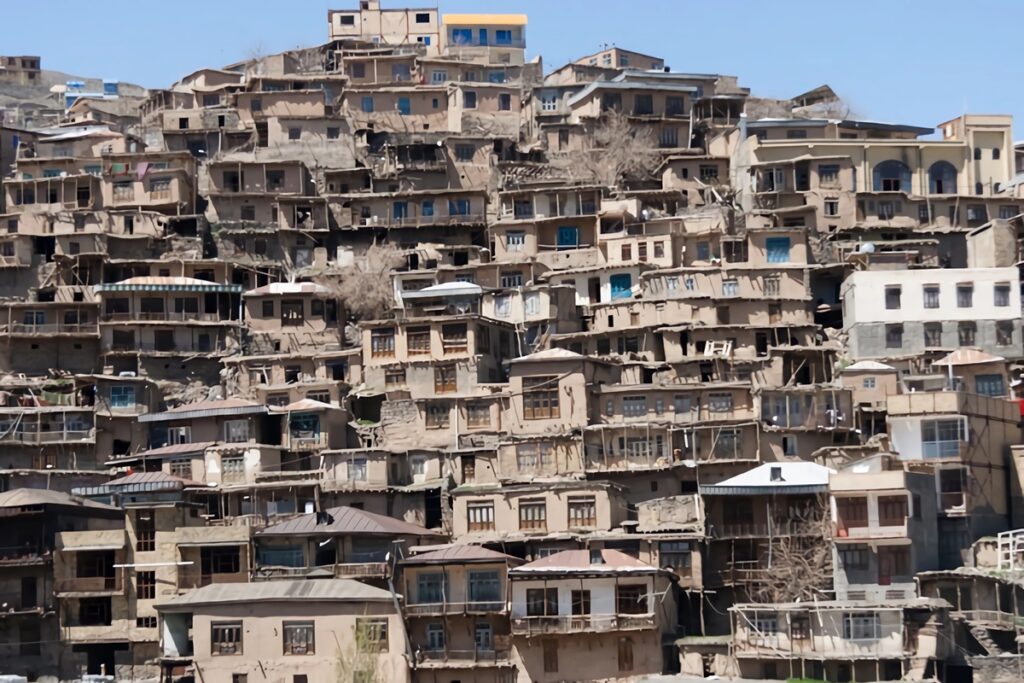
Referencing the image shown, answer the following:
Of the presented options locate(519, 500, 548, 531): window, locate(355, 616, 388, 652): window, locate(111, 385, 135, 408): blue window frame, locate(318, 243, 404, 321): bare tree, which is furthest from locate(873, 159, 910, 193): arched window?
locate(355, 616, 388, 652): window

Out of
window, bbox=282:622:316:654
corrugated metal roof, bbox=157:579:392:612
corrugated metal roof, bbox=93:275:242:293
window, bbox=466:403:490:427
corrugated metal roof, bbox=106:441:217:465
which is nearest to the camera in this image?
window, bbox=282:622:316:654

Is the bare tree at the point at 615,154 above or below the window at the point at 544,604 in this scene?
above

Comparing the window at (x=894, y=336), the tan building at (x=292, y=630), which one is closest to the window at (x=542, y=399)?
the tan building at (x=292, y=630)

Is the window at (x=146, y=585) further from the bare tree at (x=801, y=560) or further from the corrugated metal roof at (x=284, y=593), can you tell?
the bare tree at (x=801, y=560)

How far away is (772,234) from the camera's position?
80.4 m

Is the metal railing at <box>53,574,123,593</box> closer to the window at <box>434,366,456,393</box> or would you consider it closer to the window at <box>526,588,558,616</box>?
the window at <box>526,588,558,616</box>

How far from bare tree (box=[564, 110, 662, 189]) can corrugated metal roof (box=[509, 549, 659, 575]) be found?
99.8 ft

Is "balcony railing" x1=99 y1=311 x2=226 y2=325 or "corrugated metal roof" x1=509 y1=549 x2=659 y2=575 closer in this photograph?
"corrugated metal roof" x1=509 y1=549 x2=659 y2=575

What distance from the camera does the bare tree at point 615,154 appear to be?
3565 inches

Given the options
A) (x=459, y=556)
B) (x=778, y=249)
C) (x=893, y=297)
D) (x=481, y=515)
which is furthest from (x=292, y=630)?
(x=778, y=249)

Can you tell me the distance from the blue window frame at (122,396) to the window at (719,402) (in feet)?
75.5

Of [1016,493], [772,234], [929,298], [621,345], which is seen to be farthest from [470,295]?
[1016,493]

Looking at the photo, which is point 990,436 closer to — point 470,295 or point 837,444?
point 837,444

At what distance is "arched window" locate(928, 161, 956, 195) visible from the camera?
8975 cm
